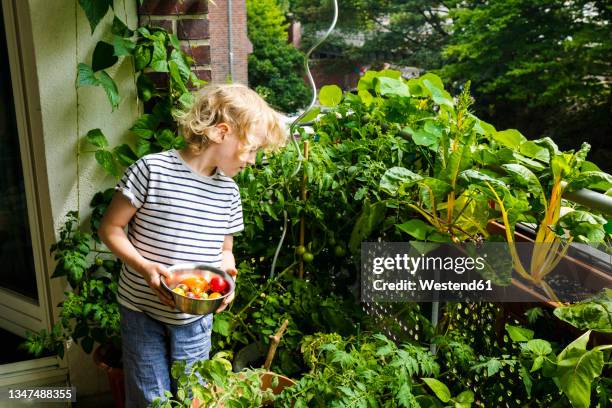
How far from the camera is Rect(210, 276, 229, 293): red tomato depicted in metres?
1.35

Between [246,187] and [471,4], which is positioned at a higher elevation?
[471,4]

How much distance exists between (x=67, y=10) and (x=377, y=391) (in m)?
1.32

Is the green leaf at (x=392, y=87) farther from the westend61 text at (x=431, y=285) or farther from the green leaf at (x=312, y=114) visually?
the westend61 text at (x=431, y=285)

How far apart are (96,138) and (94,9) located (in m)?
0.36

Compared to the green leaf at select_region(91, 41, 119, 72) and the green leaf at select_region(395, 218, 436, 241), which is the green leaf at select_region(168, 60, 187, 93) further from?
the green leaf at select_region(395, 218, 436, 241)

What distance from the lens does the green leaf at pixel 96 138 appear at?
5.86 feet

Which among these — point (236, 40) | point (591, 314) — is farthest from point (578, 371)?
point (236, 40)

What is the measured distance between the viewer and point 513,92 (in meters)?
12.3

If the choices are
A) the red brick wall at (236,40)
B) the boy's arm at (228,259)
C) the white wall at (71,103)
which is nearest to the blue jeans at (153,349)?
the boy's arm at (228,259)

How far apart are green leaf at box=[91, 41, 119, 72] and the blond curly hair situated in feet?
1.37

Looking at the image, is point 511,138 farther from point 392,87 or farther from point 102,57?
point 102,57

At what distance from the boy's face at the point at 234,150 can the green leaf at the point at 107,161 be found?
52 cm

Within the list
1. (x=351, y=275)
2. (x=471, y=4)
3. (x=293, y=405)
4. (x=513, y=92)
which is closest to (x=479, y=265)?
(x=293, y=405)

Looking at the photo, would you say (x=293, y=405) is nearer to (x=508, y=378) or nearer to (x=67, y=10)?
(x=508, y=378)
